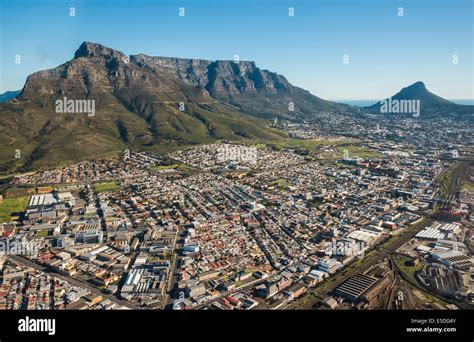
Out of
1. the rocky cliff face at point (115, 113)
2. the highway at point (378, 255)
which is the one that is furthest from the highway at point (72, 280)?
the rocky cliff face at point (115, 113)

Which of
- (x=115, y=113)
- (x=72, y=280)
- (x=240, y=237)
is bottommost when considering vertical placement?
(x=72, y=280)

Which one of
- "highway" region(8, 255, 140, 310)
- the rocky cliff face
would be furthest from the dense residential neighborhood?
the rocky cliff face

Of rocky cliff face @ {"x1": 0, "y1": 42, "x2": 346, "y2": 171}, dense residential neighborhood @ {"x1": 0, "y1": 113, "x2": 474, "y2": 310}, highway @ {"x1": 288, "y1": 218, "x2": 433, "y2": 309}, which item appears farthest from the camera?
rocky cliff face @ {"x1": 0, "y1": 42, "x2": 346, "y2": 171}

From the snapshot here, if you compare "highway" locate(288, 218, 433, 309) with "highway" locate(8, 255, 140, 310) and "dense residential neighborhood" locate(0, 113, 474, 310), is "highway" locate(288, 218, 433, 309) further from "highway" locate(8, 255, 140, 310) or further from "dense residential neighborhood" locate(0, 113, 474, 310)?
"highway" locate(8, 255, 140, 310)

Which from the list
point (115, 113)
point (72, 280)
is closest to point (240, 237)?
point (72, 280)

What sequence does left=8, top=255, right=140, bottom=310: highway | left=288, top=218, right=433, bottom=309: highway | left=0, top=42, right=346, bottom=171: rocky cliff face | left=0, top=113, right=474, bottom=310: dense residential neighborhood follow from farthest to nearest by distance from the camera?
left=0, top=42, right=346, bottom=171: rocky cliff face
left=288, top=218, right=433, bottom=309: highway
left=0, top=113, right=474, bottom=310: dense residential neighborhood
left=8, top=255, right=140, bottom=310: highway

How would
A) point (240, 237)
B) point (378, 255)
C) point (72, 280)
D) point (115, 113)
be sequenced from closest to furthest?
point (72, 280)
point (378, 255)
point (240, 237)
point (115, 113)

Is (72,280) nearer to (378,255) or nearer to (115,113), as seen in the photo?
(378,255)

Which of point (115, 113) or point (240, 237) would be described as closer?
point (240, 237)

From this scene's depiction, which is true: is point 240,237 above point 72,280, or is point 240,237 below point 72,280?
above

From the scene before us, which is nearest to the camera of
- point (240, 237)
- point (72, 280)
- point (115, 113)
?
point (72, 280)
